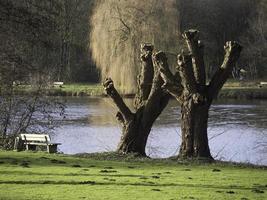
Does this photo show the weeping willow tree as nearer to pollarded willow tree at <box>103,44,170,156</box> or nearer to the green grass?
pollarded willow tree at <box>103,44,170,156</box>

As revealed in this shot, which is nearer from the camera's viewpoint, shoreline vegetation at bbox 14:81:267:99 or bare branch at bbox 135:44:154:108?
bare branch at bbox 135:44:154:108

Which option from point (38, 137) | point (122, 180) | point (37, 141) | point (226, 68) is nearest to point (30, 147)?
point (37, 141)

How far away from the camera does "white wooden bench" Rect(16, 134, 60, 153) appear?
20.7 m

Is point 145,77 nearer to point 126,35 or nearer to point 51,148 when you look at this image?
point 51,148

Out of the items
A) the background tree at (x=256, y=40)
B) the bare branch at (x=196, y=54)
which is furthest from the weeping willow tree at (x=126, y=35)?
the background tree at (x=256, y=40)

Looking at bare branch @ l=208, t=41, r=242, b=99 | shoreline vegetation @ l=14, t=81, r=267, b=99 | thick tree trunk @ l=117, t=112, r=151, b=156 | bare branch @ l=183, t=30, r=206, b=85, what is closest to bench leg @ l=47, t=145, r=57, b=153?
thick tree trunk @ l=117, t=112, r=151, b=156

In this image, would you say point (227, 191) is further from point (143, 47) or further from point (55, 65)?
point (55, 65)

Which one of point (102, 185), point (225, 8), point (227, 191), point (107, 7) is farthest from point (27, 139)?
point (225, 8)

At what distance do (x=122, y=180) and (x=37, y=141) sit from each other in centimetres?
867

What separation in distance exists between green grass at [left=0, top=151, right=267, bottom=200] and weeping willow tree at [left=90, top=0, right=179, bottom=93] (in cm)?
1932

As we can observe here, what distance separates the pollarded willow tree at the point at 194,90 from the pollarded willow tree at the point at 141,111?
2.44ft

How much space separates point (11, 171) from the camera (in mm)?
14031

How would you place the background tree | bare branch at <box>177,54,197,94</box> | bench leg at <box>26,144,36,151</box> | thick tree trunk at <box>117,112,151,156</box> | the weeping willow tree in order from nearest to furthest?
bare branch at <box>177,54,197,94</box>, thick tree trunk at <box>117,112,151,156</box>, bench leg at <box>26,144,36,151</box>, the weeping willow tree, the background tree

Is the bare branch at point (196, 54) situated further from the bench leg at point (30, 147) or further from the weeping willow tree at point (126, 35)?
the weeping willow tree at point (126, 35)
